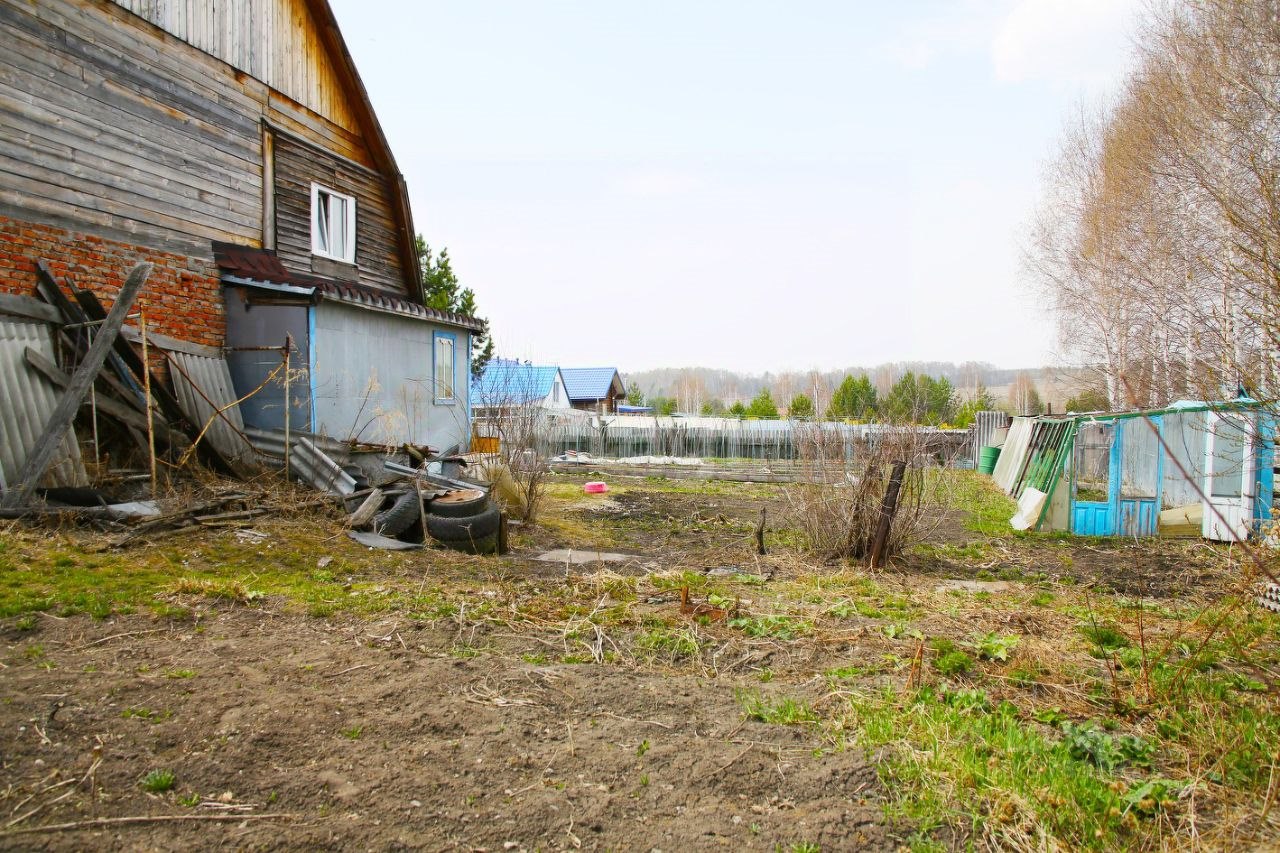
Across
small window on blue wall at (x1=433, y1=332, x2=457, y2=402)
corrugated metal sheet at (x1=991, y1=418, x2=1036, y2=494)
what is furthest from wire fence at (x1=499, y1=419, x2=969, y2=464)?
small window on blue wall at (x1=433, y1=332, x2=457, y2=402)

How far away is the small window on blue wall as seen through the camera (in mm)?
13258

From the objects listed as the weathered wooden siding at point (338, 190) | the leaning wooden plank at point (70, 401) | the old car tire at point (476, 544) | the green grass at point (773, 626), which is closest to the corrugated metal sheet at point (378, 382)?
the weathered wooden siding at point (338, 190)

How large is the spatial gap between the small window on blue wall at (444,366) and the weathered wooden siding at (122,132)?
361 centimetres

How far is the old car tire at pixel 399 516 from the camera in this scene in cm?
805

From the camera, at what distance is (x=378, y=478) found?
368 inches

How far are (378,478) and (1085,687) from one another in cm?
797

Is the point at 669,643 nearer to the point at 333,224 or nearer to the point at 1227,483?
the point at 1227,483

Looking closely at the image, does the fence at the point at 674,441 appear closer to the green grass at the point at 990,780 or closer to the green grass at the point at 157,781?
the green grass at the point at 990,780

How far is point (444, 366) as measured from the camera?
13.6 metres

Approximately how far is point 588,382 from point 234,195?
131 ft

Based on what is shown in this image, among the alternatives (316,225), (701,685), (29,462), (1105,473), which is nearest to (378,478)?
(29,462)

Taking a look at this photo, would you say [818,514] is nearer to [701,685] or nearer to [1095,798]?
[701,685]

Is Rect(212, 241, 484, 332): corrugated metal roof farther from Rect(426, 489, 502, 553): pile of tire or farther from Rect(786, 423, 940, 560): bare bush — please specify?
Rect(786, 423, 940, 560): bare bush

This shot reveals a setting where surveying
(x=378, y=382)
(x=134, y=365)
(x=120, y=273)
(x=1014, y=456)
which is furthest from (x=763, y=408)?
(x=134, y=365)
